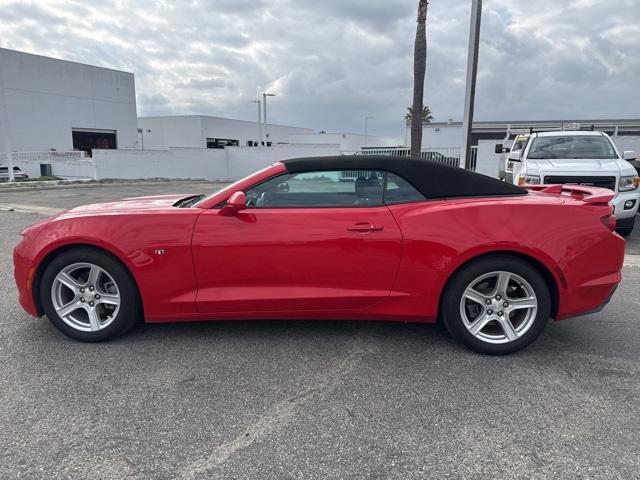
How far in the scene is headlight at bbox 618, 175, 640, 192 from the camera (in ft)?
24.9

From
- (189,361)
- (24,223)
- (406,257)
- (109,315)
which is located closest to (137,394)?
(189,361)

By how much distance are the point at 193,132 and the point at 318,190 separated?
55482 millimetres

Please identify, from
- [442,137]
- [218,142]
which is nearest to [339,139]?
[218,142]

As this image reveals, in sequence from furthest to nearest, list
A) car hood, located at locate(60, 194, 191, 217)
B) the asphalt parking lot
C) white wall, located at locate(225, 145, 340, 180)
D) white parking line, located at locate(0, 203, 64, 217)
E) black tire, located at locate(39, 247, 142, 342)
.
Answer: white wall, located at locate(225, 145, 340, 180) < white parking line, located at locate(0, 203, 64, 217) < car hood, located at locate(60, 194, 191, 217) < black tire, located at locate(39, 247, 142, 342) < the asphalt parking lot

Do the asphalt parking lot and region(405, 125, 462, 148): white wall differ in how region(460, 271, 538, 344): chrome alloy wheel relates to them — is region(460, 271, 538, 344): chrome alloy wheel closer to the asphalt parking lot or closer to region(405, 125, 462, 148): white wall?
the asphalt parking lot

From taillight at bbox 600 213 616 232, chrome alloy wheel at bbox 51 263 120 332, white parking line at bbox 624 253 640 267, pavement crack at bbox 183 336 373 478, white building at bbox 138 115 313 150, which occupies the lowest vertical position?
pavement crack at bbox 183 336 373 478

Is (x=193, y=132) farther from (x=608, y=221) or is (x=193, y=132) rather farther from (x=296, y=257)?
(x=608, y=221)

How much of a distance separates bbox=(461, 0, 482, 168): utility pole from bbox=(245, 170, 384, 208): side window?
9.66m

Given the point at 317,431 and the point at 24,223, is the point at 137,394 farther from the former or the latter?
the point at 24,223

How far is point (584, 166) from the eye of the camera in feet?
25.6

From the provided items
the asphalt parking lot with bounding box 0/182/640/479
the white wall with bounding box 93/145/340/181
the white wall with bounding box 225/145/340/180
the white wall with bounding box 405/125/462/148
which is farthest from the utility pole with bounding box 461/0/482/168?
the white wall with bounding box 405/125/462/148

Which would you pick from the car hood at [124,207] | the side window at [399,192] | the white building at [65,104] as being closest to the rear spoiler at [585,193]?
the side window at [399,192]

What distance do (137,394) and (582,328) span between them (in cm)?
362

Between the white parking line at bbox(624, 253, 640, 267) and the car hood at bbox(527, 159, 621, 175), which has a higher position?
the car hood at bbox(527, 159, 621, 175)
